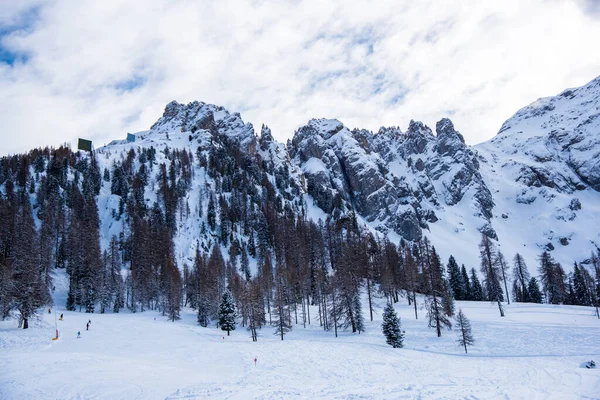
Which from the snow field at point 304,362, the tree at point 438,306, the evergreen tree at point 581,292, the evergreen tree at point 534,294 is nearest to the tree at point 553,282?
the evergreen tree at point 534,294

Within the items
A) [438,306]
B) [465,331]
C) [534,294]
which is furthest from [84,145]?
[534,294]

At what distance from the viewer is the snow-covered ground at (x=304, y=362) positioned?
22.0 meters

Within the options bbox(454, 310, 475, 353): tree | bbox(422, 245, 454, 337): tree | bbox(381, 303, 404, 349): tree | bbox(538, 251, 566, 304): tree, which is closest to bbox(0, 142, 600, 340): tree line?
bbox(422, 245, 454, 337): tree

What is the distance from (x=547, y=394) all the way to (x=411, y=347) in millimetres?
23464

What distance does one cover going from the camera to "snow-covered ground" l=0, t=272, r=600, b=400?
22.0m

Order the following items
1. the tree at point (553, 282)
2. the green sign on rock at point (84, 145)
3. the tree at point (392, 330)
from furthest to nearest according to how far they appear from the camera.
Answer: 1. the green sign on rock at point (84, 145)
2. the tree at point (553, 282)
3. the tree at point (392, 330)

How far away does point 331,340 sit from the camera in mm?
47219

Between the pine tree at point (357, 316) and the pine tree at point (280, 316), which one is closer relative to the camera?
the pine tree at point (280, 316)

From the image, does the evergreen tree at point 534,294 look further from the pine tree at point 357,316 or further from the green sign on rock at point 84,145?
the green sign on rock at point 84,145

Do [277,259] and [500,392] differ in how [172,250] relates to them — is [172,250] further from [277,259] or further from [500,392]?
[500,392]

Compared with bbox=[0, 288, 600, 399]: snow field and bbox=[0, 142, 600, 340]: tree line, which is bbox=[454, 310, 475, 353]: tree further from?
bbox=[0, 142, 600, 340]: tree line

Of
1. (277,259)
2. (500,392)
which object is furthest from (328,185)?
(500,392)

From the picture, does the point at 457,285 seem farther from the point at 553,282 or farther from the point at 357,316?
the point at 357,316

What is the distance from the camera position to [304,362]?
1353 inches
